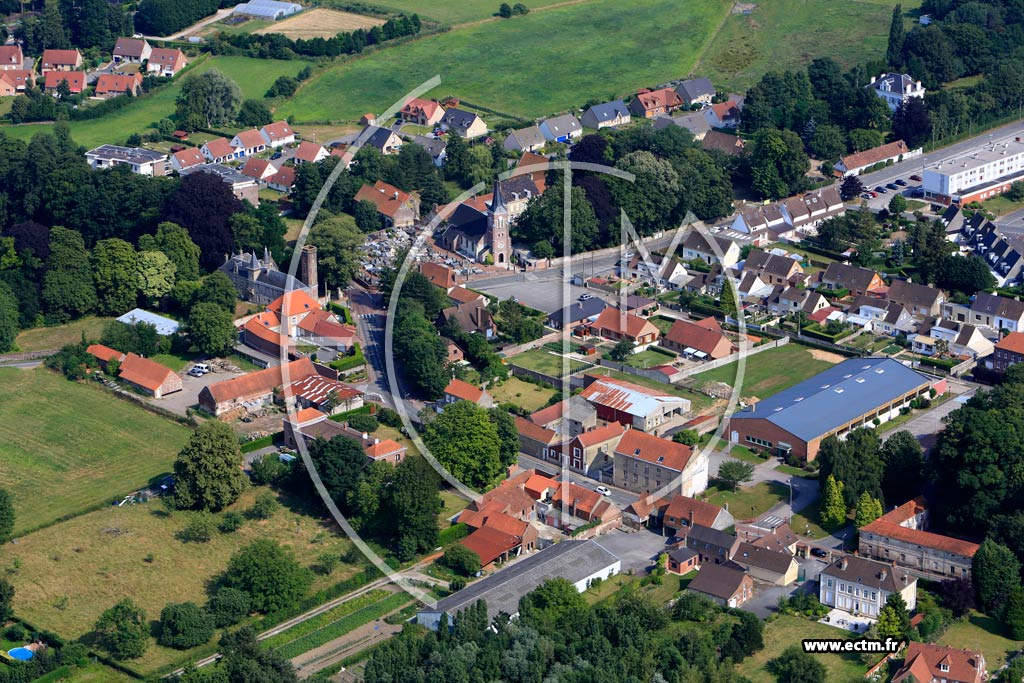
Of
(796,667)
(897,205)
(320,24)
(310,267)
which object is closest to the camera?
(796,667)

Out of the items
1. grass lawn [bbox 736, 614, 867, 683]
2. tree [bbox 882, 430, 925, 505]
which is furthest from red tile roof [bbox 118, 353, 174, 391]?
tree [bbox 882, 430, 925, 505]

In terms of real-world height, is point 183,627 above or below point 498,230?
below

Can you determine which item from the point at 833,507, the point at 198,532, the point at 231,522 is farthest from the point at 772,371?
the point at 198,532

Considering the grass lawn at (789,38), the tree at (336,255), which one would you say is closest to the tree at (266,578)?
the tree at (336,255)

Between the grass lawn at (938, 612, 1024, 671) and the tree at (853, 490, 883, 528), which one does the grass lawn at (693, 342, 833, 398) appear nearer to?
the tree at (853, 490, 883, 528)

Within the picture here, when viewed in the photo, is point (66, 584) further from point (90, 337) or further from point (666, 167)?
point (666, 167)

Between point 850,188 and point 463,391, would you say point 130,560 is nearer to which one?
point 463,391

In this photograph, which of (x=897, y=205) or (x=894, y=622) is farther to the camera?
(x=897, y=205)

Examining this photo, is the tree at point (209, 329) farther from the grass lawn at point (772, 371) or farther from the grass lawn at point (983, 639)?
the grass lawn at point (983, 639)
